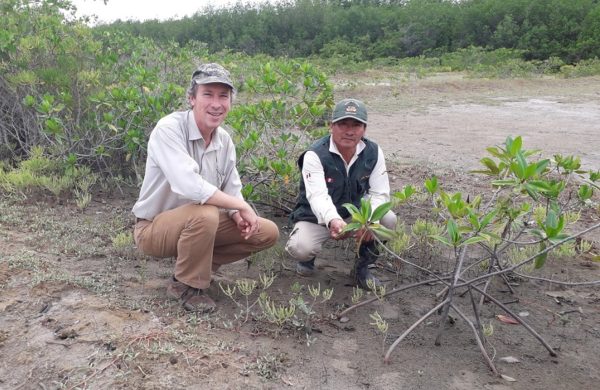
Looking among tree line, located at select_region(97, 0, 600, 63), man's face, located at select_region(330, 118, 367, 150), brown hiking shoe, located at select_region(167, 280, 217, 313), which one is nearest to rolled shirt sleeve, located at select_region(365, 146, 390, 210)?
man's face, located at select_region(330, 118, 367, 150)

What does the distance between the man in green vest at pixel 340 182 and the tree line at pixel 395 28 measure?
2198 centimetres

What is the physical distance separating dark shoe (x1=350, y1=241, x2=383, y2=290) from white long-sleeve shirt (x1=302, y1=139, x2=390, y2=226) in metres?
0.27

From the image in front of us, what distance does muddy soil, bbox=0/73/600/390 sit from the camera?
2.47m

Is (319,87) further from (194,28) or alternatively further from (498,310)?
(194,28)

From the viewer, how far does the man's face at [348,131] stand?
10.6 ft

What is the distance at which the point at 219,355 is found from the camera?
2596mm

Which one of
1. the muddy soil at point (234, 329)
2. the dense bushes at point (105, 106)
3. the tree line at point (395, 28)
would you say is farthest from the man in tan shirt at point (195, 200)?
the tree line at point (395, 28)

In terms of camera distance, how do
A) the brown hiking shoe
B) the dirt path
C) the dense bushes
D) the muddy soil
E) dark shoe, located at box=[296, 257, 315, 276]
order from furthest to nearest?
the dirt path
the dense bushes
dark shoe, located at box=[296, 257, 315, 276]
the brown hiking shoe
the muddy soil

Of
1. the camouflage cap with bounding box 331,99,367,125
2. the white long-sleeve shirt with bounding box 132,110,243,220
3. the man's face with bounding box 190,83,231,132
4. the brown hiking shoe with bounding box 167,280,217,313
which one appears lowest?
the brown hiking shoe with bounding box 167,280,217,313

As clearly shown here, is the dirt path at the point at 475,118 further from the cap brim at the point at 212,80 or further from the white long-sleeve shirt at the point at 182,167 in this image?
the cap brim at the point at 212,80

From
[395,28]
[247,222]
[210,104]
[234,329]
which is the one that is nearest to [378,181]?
[247,222]

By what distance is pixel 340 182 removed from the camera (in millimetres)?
3402

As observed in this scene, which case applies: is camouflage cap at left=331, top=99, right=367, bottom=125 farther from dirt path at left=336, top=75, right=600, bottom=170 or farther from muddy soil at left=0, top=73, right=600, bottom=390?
dirt path at left=336, top=75, right=600, bottom=170

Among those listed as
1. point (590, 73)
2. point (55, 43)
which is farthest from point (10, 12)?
point (590, 73)
